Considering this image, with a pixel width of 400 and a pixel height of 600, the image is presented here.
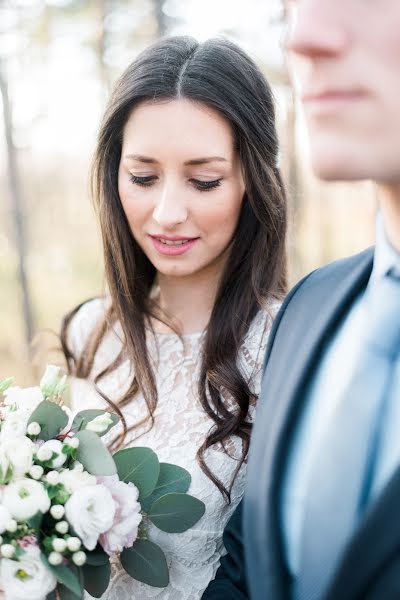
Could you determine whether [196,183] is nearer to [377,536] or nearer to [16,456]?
[16,456]

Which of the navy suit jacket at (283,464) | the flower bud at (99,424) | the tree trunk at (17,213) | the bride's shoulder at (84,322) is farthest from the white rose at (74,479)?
the tree trunk at (17,213)

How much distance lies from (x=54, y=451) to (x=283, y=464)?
71 centimetres

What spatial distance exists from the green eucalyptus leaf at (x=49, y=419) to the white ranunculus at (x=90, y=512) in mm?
212

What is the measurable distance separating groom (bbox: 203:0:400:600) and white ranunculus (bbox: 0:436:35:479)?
62cm

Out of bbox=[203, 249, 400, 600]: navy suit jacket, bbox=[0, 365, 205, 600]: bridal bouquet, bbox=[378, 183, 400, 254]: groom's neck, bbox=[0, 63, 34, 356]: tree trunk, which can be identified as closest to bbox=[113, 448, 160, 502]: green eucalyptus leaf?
bbox=[0, 365, 205, 600]: bridal bouquet

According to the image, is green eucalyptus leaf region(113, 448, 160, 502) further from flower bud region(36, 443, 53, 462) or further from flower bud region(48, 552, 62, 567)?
flower bud region(48, 552, 62, 567)

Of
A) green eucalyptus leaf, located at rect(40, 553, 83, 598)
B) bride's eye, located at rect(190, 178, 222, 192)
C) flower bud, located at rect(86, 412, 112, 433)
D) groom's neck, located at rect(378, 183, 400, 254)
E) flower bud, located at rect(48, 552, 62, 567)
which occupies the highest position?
groom's neck, located at rect(378, 183, 400, 254)

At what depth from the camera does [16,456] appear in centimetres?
185

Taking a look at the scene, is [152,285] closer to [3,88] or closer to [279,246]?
[279,246]

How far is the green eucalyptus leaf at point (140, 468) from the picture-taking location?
2.09 m

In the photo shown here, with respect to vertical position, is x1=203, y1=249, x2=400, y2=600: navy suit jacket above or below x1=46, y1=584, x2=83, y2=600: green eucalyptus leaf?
above

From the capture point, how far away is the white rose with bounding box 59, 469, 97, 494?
74.0 inches

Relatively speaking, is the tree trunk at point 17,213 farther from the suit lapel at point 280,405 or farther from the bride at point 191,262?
the suit lapel at point 280,405

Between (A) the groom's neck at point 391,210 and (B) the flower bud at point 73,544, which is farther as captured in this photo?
(B) the flower bud at point 73,544
